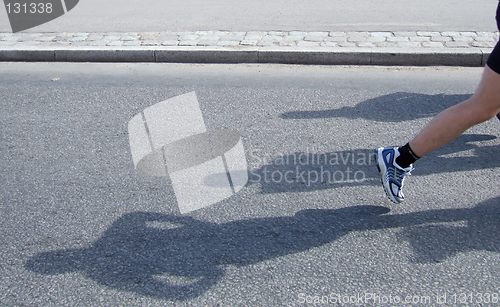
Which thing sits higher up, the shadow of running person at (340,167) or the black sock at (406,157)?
the black sock at (406,157)

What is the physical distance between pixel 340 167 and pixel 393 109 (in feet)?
4.59

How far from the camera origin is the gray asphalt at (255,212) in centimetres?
361

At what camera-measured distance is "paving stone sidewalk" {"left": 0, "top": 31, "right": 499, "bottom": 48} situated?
7891 millimetres

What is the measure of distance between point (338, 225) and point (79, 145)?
7.92ft

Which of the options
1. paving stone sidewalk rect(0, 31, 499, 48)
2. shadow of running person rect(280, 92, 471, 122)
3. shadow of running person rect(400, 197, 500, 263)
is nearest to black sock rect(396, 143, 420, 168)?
shadow of running person rect(400, 197, 500, 263)

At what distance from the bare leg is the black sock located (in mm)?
28

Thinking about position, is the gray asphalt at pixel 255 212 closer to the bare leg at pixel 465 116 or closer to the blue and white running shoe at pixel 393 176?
the blue and white running shoe at pixel 393 176

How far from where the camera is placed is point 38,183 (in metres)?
4.89

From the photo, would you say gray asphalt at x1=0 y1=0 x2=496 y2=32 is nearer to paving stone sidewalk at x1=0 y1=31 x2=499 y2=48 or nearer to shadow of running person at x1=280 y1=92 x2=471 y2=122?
paving stone sidewalk at x1=0 y1=31 x2=499 y2=48

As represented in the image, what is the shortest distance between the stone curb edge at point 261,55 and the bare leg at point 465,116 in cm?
349

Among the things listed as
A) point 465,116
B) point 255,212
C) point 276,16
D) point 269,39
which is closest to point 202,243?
point 255,212

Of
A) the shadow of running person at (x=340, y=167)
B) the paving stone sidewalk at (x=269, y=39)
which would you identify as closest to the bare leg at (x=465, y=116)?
the shadow of running person at (x=340, y=167)

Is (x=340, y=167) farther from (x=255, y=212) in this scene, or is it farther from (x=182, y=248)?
(x=182, y=248)

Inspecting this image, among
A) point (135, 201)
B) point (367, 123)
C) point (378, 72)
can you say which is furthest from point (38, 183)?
point (378, 72)
